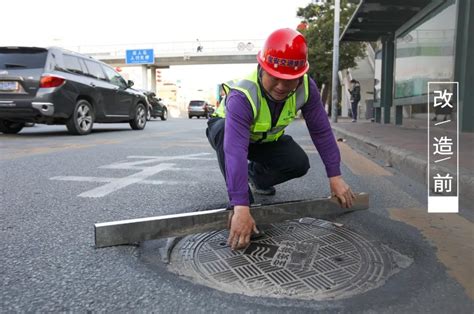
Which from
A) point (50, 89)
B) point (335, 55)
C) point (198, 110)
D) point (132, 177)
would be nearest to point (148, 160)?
point (132, 177)

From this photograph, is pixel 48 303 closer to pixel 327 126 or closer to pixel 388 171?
pixel 327 126

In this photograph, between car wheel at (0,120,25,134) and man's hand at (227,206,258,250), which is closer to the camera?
man's hand at (227,206,258,250)

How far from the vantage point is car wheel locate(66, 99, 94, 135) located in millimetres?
8375

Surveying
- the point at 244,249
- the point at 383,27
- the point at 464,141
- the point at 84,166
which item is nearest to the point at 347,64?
the point at 383,27

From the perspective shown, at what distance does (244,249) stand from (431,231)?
4.09 feet

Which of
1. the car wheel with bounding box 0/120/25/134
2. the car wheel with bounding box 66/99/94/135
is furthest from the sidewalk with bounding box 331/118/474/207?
the car wheel with bounding box 0/120/25/134

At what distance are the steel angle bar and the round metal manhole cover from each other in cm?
8

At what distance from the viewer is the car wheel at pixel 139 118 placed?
11.0m

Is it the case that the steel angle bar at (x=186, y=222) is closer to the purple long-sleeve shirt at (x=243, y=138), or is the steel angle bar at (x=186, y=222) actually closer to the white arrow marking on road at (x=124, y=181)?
the purple long-sleeve shirt at (x=243, y=138)

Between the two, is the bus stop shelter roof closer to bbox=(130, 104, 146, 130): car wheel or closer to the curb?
the curb

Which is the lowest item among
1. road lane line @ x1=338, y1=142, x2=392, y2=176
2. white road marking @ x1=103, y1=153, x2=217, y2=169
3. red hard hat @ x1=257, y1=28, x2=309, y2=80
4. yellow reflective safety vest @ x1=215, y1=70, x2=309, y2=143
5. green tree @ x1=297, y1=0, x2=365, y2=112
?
road lane line @ x1=338, y1=142, x2=392, y2=176

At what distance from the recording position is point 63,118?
8.27m

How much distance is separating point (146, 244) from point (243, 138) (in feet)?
2.61

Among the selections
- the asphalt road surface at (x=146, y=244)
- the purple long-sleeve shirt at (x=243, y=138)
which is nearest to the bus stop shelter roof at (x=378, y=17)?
the asphalt road surface at (x=146, y=244)
